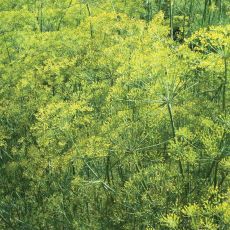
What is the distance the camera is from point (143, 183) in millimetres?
4812

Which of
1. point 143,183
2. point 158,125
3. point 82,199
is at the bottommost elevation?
point 82,199

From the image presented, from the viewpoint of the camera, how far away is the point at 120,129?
15.8ft

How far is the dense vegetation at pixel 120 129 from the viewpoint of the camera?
4512mm

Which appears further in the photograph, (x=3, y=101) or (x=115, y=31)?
(x=3, y=101)

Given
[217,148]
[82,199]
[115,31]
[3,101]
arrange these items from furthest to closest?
[3,101] < [115,31] < [82,199] < [217,148]

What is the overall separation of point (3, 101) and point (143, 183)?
3.02 meters

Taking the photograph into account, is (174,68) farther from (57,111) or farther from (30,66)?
(30,66)

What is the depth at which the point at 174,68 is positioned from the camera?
4.79 meters

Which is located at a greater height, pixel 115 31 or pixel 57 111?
pixel 115 31

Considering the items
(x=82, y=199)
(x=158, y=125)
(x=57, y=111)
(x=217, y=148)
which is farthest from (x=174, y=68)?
(x=82, y=199)

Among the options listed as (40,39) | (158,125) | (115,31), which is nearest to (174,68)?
(158,125)

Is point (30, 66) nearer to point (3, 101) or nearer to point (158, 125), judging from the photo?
point (3, 101)

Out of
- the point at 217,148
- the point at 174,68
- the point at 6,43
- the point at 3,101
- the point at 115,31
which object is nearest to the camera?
the point at 217,148

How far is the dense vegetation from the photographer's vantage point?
178 inches
